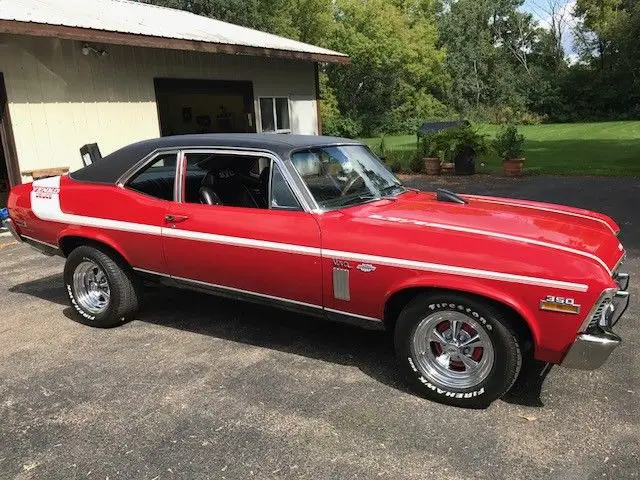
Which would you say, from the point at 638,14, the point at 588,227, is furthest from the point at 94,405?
the point at 638,14

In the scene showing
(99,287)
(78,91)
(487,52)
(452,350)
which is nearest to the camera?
(452,350)

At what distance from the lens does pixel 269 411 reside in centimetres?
341

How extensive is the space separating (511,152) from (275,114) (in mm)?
6452

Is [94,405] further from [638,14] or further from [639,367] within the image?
[638,14]

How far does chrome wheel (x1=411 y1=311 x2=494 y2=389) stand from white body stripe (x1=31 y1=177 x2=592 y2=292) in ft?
1.01

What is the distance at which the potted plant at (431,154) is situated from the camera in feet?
52.7

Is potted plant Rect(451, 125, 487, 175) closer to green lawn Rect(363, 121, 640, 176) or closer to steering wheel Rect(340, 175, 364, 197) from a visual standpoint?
green lawn Rect(363, 121, 640, 176)

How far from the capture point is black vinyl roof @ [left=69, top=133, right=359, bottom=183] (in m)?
4.13

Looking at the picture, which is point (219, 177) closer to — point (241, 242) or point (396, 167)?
point (241, 242)

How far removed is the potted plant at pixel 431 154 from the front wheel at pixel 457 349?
13.1m

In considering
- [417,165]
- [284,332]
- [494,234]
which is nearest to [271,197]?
[284,332]

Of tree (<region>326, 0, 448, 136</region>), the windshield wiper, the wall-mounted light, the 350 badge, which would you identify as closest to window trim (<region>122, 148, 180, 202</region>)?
the windshield wiper

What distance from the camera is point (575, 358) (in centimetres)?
305

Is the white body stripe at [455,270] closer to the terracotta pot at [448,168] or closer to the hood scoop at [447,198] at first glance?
the hood scoop at [447,198]
